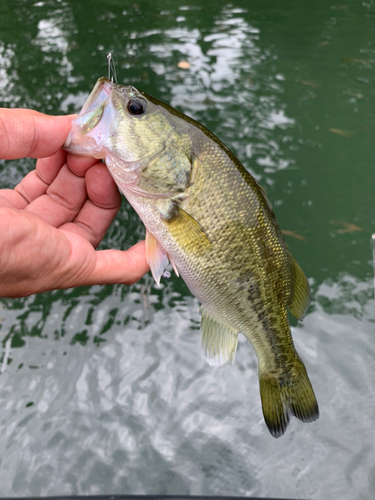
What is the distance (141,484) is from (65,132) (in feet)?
7.30

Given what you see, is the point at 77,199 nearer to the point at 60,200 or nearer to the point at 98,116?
the point at 60,200

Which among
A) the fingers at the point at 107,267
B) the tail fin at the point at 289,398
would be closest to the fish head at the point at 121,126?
the fingers at the point at 107,267

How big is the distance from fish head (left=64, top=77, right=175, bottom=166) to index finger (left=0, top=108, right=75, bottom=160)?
76 millimetres

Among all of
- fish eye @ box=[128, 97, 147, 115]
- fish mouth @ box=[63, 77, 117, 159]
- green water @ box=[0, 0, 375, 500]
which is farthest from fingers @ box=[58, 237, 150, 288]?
green water @ box=[0, 0, 375, 500]

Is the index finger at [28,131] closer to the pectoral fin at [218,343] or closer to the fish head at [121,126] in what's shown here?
the fish head at [121,126]

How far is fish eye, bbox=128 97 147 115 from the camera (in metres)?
1.54

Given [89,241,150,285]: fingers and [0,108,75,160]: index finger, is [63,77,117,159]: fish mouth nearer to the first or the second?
[0,108,75,160]: index finger

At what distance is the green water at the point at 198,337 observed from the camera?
8.07ft

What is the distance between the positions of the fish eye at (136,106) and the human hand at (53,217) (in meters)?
0.29

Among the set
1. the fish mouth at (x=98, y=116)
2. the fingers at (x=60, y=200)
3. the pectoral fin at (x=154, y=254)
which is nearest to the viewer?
the fish mouth at (x=98, y=116)

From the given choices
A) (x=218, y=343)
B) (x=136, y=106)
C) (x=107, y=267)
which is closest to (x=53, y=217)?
(x=107, y=267)

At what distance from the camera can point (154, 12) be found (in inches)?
176

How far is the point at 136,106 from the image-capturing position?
154 cm

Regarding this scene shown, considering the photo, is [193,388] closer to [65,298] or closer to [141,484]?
[141,484]
